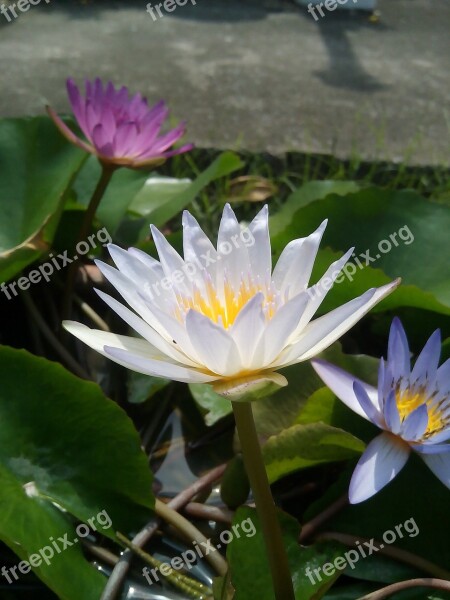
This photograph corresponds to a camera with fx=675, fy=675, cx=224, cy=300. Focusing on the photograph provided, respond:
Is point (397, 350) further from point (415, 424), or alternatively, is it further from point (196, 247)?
point (196, 247)

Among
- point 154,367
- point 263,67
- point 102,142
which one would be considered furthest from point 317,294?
point 263,67

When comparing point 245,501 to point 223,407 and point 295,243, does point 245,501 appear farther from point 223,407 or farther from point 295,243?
point 295,243

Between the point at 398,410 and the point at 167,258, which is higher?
the point at 167,258

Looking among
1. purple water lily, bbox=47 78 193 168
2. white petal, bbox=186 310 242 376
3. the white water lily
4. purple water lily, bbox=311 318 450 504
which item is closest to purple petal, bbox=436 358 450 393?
purple water lily, bbox=311 318 450 504

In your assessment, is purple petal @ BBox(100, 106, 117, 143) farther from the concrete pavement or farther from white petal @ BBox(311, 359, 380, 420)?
the concrete pavement

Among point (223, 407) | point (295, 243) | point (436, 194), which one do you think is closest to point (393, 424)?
point (295, 243)

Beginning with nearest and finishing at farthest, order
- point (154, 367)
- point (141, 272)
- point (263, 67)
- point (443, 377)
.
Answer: point (154, 367) → point (141, 272) → point (443, 377) → point (263, 67)

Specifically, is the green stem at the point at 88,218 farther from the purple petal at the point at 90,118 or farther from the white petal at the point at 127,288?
the white petal at the point at 127,288
